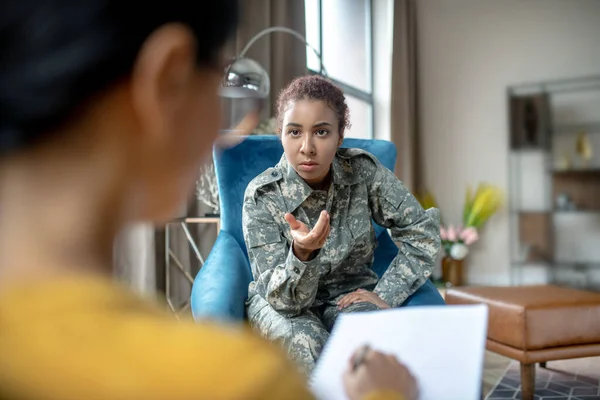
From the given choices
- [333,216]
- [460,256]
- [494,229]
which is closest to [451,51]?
[494,229]

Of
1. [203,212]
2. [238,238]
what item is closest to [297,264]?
[238,238]

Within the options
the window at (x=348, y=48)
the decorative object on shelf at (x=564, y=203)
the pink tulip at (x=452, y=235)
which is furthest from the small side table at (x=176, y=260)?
the decorative object on shelf at (x=564, y=203)

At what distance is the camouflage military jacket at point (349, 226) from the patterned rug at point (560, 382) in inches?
33.2

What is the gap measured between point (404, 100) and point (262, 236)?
360 centimetres

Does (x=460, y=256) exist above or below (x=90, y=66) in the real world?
below

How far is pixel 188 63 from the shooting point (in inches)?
12.3

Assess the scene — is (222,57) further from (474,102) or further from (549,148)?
(474,102)

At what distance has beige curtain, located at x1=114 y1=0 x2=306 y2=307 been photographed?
96.8 inches

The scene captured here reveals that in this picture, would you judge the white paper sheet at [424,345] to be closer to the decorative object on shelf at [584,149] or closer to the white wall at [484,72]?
the decorative object on shelf at [584,149]

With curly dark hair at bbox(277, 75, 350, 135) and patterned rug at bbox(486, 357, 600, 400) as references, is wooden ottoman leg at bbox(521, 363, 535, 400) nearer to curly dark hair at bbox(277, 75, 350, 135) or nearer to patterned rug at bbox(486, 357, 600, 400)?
patterned rug at bbox(486, 357, 600, 400)

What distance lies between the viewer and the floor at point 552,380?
1957mm

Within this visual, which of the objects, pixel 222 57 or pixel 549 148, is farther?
pixel 549 148

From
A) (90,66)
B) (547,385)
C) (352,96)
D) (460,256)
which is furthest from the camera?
(352,96)

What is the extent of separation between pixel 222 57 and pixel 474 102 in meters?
4.81
